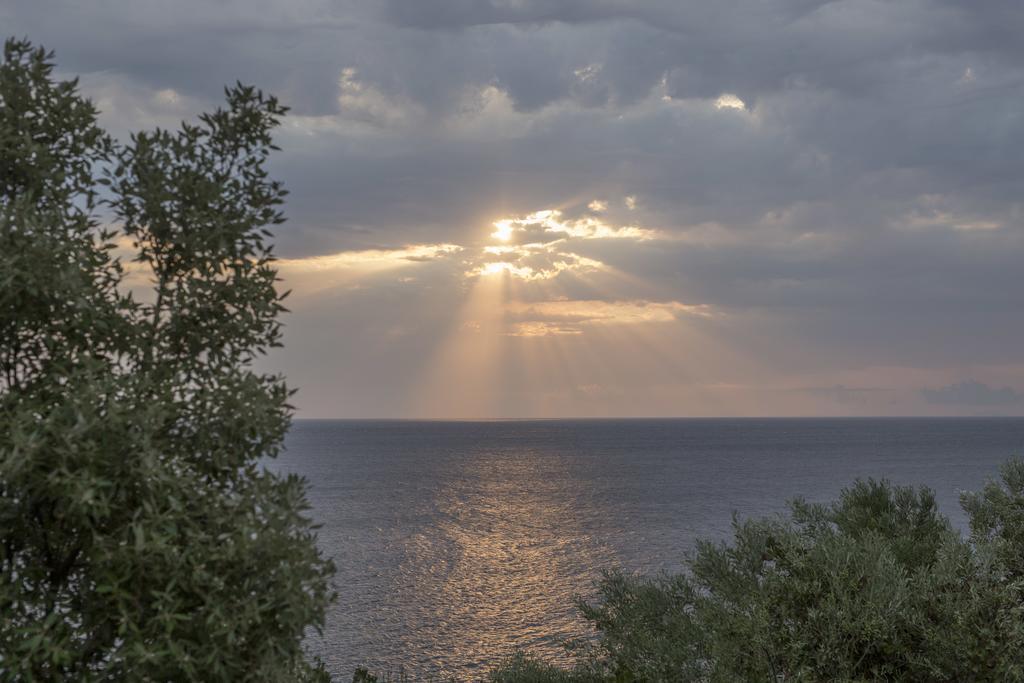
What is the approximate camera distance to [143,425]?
7871 mm

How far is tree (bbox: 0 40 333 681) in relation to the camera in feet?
25.4

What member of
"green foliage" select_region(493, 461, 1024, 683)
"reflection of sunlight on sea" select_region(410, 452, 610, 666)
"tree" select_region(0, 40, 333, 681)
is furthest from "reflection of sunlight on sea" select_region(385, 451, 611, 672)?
"tree" select_region(0, 40, 333, 681)

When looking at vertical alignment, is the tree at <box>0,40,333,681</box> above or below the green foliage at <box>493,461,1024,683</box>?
above

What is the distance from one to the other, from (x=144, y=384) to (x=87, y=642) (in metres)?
2.79

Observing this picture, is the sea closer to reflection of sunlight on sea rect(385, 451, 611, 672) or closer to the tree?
reflection of sunlight on sea rect(385, 451, 611, 672)

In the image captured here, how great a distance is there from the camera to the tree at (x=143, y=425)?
25.4ft

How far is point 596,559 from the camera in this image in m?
77.9

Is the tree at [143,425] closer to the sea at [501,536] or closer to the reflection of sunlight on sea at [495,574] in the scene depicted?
the sea at [501,536]

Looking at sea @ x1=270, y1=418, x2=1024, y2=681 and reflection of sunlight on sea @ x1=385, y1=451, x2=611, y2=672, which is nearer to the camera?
sea @ x1=270, y1=418, x2=1024, y2=681

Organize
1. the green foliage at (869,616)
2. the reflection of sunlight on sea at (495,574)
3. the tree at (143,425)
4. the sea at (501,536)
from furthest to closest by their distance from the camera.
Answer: the reflection of sunlight on sea at (495,574)
the sea at (501,536)
the green foliage at (869,616)
the tree at (143,425)

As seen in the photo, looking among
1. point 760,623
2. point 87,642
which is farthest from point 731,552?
point 87,642

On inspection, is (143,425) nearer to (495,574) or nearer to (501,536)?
(495,574)

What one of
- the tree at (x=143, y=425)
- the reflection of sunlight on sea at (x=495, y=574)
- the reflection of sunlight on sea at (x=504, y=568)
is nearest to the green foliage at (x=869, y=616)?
the tree at (x=143, y=425)

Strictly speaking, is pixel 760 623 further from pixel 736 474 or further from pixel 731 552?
pixel 736 474
